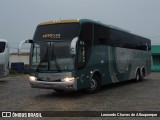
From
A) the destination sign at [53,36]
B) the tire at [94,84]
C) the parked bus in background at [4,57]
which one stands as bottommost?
the tire at [94,84]

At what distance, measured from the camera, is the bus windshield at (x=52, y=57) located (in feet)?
50.4

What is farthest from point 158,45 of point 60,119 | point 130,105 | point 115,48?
point 60,119

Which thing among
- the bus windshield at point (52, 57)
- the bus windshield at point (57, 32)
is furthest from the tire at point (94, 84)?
the bus windshield at point (57, 32)

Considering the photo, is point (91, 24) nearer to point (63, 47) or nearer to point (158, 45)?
point (63, 47)

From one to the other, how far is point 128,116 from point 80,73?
5231 millimetres

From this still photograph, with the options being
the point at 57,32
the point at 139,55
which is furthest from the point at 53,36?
the point at 139,55

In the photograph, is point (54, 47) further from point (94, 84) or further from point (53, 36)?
point (94, 84)

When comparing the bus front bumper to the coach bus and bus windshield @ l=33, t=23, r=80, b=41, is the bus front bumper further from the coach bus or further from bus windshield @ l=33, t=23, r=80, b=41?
bus windshield @ l=33, t=23, r=80, b=41

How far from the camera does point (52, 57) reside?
15547mm

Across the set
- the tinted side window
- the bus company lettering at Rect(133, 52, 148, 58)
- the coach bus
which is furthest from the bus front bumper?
the bus company lettering at Rect(133, 52, 148, 58)

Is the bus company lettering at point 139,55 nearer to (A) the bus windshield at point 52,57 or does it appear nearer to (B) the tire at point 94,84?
(B) the tire at point 94,84

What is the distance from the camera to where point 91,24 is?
1681 centimetres

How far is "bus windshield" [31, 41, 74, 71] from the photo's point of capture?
15352 mm

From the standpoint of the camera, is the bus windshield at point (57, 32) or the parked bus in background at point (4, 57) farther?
the parked bus in background at point (4, 57)
